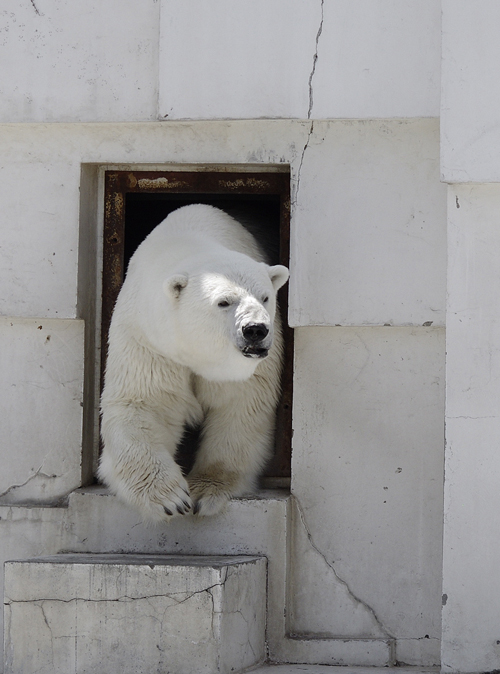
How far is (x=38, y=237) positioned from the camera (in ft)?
12.9

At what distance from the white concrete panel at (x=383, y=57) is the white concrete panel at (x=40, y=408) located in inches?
54.8

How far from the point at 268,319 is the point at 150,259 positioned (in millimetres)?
730

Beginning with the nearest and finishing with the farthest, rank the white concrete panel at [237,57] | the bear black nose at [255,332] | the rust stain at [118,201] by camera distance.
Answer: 1. the bear black nose at [255,332]
2. the white concrete panel at [237,57]
3. the rust stain at [118,201]

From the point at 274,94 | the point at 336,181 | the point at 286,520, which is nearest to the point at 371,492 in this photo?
the point at 286,520

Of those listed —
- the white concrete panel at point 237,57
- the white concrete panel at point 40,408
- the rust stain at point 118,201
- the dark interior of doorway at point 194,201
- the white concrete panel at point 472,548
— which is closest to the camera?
the white concrete panel at point 472,548

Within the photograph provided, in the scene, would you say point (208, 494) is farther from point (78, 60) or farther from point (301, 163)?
point (78, 60)

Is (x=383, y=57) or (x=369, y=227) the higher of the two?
(x=383, y=57)

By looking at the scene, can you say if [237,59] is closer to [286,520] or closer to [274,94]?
[274,94]

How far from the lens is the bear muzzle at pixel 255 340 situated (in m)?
3.17

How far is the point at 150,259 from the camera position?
12.3 ft

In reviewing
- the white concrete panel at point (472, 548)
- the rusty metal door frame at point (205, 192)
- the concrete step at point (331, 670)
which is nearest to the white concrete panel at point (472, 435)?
the white concrete panel at point (472, 548)

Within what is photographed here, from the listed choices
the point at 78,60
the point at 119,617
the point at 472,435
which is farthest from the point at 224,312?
the point at 78,60

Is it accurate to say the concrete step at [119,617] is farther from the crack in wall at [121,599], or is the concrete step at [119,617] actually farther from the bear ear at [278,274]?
the bear ear at [278,274]

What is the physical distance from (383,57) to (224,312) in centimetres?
115
